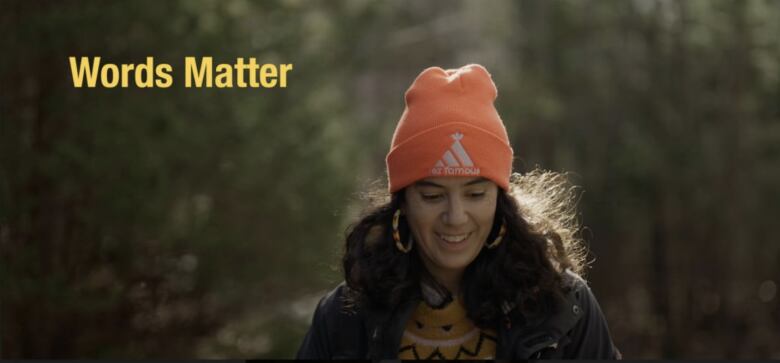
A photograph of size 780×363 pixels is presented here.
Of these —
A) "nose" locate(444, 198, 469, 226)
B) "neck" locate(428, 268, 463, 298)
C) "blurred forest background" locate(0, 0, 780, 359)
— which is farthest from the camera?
"blurred forest background" locate(0, 0, 780, 359)

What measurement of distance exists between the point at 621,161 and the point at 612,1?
1761 mm

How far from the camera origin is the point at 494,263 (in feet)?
7.48

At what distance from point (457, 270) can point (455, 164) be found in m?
0.27

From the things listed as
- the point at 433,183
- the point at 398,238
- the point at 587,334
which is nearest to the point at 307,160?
the point at 398,238

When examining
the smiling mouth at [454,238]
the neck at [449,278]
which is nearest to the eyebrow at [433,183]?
the smiling mouth at [454,238]

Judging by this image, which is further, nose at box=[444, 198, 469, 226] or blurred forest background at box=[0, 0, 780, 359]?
blurred forest background at box=[0, 0, 780, 359]

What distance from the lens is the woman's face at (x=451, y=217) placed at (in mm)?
2150

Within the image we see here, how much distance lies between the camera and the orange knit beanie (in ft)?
7.14

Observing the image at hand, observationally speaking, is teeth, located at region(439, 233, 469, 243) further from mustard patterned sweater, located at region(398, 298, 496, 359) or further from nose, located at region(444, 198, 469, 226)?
mustard patterned sweater, located at region(398, 298, 496, 359)

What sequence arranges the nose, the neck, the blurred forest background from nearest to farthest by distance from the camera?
1. the nose
2. the neck
3. the blurred forest background

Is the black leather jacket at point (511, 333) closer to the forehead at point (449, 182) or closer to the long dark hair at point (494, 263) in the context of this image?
the long dark hair at point (494, 263)

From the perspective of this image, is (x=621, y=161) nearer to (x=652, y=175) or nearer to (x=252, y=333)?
(x=652, y=175)

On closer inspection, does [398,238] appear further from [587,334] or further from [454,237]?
[587,334]

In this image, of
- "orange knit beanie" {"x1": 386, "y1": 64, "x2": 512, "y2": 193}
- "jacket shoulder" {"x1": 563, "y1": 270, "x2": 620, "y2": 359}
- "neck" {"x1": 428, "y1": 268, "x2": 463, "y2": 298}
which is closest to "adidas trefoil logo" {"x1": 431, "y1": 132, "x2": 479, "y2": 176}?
"orange knit beanie" {"x1": 386, "y1": 64, "x2": 512, "y2": 193}
